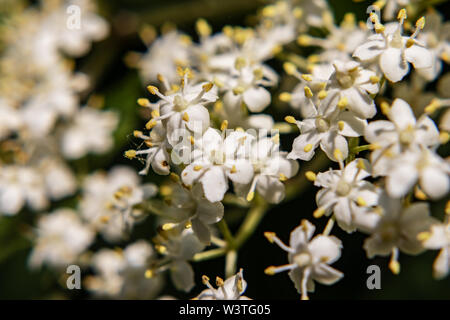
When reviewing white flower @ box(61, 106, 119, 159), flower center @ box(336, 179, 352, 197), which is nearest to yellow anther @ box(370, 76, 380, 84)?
flower center @ box(336, 179, 352, 197)

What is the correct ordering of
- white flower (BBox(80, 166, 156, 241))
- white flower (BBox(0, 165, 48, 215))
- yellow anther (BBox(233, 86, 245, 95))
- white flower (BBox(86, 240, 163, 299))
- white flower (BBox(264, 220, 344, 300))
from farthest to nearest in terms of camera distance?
white flower (BBox(0, 165, 48, 215))
white flower (BBox(80, 166, 156, 241))
white flower (BBox(86, 240, 163, 299))
yellow anther (BBox(233, 86, 245, 95))
white flower (BBox(264, 220, 344, 300))

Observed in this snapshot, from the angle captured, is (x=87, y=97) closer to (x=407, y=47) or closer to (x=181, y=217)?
(x=181, y=217)

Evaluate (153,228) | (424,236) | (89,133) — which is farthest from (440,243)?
(89,133)

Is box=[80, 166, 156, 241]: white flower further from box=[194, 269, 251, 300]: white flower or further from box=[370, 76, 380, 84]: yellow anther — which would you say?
box=[370, 76, 380, 84]: yellow anther

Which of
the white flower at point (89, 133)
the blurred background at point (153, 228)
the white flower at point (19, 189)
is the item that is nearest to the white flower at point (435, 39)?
the blurred background at point (153, 228)

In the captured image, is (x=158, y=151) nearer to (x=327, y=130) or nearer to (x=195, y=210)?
(x=195, y=210)

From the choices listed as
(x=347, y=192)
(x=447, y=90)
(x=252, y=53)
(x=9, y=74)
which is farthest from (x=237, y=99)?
(x=9, y=74)
